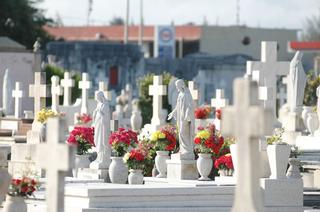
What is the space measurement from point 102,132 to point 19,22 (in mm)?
54860

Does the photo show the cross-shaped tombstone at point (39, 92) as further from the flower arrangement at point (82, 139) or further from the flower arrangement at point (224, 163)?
the flower arrangement at point (224, 163)

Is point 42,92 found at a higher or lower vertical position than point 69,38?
lower

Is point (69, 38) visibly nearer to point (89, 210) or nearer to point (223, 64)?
point (223, 64)

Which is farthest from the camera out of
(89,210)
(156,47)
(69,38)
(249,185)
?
(69,38)

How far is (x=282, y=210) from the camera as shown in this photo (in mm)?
25938

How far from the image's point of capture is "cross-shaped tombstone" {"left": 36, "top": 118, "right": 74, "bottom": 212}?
57.6ft

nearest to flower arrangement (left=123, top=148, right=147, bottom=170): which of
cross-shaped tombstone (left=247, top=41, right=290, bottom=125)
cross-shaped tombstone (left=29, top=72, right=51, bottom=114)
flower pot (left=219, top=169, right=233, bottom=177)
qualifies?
flower pot (left=219, top=169, right=233, bottom=177)

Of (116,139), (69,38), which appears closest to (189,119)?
(116,139)

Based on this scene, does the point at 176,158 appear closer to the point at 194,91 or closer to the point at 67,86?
the point at 194,91

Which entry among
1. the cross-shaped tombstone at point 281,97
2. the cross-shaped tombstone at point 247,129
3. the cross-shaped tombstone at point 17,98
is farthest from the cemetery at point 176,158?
the cross-shaped tombstone at point 281,97

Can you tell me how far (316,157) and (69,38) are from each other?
77524 mm

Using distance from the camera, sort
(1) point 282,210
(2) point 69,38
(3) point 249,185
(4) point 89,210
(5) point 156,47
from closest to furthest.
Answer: (3) point 249,185 < (4) point 89,210 < (1) point 282,210 < (5) point 156,47 < (2) point 69,38

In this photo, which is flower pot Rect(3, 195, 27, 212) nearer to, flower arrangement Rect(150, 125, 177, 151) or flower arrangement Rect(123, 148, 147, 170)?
flower arrangement Rect(123, 148, 147, 170)

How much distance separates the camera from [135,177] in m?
26.5
